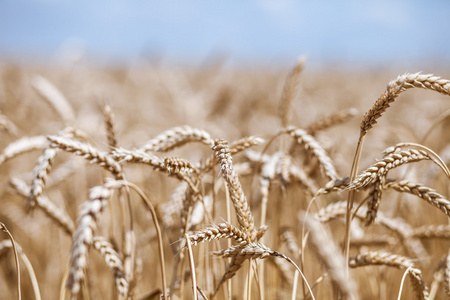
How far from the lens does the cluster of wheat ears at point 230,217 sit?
101cm

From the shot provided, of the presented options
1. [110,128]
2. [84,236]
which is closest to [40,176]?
[110,128]

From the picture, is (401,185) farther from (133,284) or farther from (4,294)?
(4,294)

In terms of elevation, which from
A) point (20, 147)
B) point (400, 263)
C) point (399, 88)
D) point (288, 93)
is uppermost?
point (288, 93)

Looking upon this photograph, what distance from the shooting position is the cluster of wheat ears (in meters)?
1.01

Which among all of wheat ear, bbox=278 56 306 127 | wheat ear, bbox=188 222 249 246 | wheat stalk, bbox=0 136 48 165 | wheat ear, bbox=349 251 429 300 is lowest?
wheat ear, bbox=349 251 429 300

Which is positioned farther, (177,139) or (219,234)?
(177,139)

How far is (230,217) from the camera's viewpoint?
182cm

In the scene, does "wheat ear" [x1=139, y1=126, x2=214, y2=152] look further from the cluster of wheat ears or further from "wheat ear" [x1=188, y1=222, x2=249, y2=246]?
Result: "wheat ear" [x1=188, y1=222, x2=249, y2=246]

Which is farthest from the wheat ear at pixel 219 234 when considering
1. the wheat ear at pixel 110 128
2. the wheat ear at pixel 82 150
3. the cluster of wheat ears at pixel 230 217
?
the wheat ear at pixel 110 128

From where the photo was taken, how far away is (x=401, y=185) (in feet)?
3.89

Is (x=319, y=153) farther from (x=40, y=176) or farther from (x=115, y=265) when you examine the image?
(x=40, y=176)

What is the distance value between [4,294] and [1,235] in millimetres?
848

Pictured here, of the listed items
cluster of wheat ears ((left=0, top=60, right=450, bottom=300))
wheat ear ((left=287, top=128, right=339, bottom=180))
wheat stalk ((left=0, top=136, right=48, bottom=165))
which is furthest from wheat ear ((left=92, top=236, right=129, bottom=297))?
wheat ear ((left=287, top=128, right=339, bottom=180))

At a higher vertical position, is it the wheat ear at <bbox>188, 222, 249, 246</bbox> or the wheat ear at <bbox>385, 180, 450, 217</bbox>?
the wheat ear at <bbox>385, 180, 450, 217</bbox>
